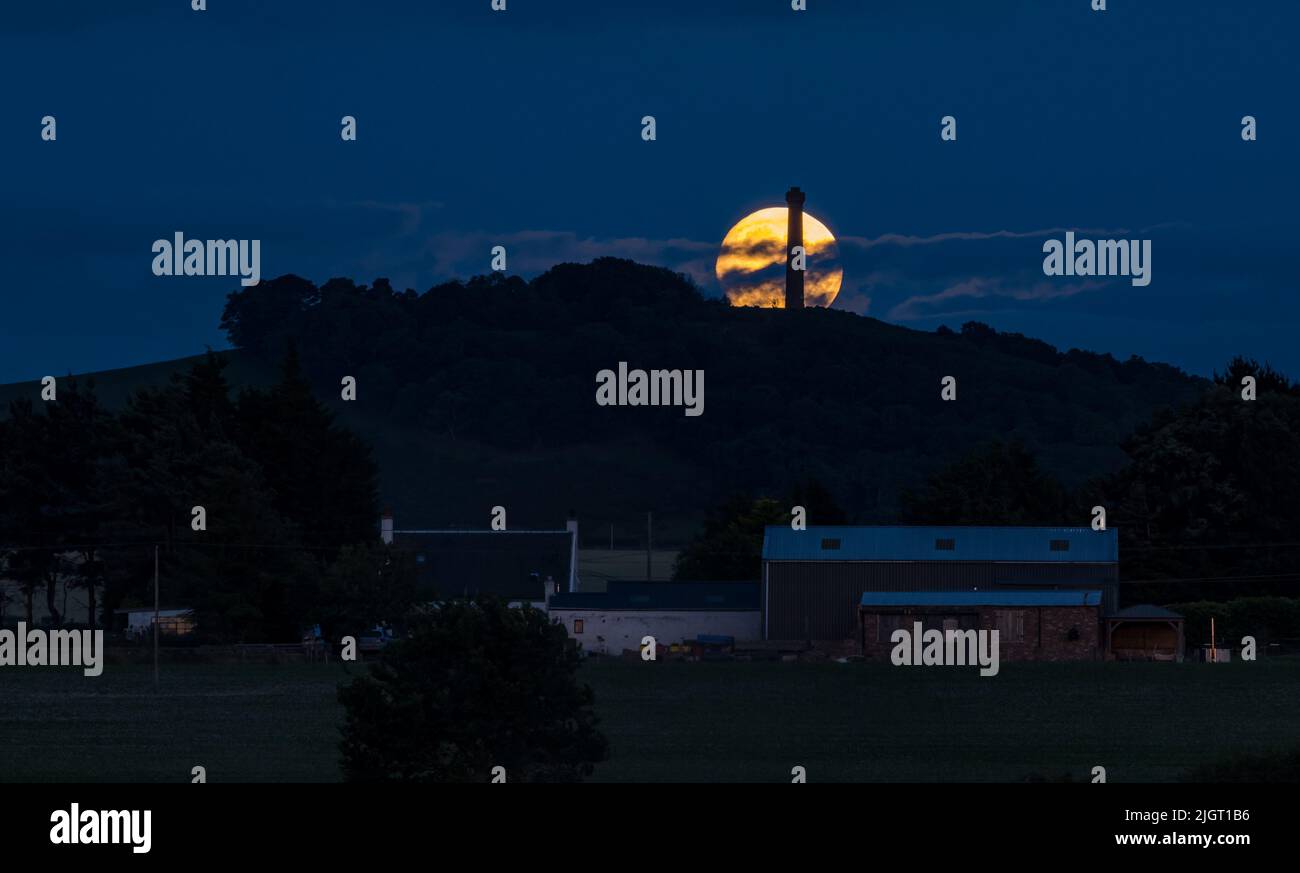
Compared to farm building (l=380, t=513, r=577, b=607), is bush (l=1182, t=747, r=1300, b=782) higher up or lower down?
lower down

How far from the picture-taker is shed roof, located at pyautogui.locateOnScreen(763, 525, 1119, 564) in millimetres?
97750

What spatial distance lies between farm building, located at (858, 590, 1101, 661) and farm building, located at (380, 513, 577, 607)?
118 feet

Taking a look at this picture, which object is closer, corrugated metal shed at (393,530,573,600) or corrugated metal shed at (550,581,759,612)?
corrugated metal shed at (550,581,759,612)

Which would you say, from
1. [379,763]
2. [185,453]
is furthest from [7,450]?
[379,763]

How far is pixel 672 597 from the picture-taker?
4055 inches

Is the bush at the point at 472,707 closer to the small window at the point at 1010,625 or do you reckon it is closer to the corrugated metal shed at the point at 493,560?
the small window at the point at 1010,625

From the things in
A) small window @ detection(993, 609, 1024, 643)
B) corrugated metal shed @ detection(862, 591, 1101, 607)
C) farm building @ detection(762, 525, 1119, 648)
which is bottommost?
small window @ detection(993, 609, 1024, 643)

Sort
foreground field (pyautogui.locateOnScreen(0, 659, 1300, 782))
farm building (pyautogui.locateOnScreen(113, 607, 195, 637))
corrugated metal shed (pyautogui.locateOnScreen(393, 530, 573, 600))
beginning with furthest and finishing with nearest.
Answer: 1. corrugated metal shed (pyautogui.locateOnScreen(393, 530, 573, 600))
2. farm building (pyautogui.locateOnScreen(113, 607, 195, 637))
3. foreground field (pyautogui.locateOnScreen(0, 659, 1300, 782))

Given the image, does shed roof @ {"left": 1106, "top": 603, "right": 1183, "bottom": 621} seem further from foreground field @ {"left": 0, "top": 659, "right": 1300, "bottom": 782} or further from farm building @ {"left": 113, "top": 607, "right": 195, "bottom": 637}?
farm building @ {"left": 113, "top": 607, "right": 195, "bottom": 637}

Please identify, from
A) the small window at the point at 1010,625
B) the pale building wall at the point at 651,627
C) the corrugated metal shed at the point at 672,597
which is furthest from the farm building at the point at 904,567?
the small window at the point at 1010,625

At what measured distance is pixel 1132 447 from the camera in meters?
117

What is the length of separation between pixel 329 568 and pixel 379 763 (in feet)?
216

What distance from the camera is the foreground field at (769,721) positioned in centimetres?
4253

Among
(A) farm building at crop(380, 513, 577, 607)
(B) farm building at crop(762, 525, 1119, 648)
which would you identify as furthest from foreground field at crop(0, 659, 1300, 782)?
(A) farm building at crop(380, 513, 577, 607)
